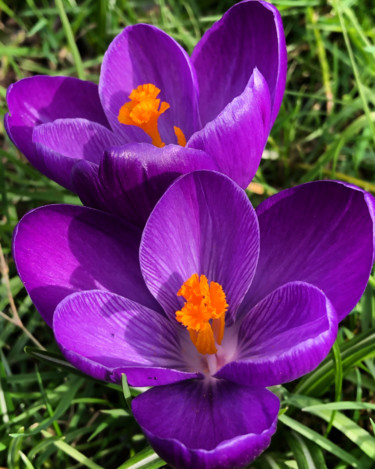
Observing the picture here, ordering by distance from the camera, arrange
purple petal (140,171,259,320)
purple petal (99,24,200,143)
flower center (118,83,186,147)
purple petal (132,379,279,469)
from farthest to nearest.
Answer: purple petal (99,24,200,143) < flower center (118,83,186,147) < purple petal (140,171,259,320) < purple petal (132,379,279,469)

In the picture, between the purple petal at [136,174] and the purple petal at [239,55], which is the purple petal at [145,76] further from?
the purple petal at [136,174]

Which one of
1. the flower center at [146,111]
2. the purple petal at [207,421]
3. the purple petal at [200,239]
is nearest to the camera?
the purple petal at [207,421]

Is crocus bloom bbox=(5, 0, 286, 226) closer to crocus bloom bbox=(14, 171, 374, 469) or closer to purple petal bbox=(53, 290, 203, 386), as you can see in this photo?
crocus bloom bbox=(14, 171, 374, 469)

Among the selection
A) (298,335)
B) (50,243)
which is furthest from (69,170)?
(298,335)

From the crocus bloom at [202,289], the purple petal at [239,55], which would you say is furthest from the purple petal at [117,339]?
the purple petal at [239,55]

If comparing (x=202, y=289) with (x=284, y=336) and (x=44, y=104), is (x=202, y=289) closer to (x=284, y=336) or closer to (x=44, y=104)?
(x=284, y=336)

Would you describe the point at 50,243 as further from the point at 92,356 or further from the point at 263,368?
the point at 263,368

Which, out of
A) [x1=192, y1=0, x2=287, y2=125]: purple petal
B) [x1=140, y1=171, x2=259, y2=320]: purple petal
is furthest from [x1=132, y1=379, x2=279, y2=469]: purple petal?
[x1=192, y1=0, x2=287, y2=125]: purple petal
